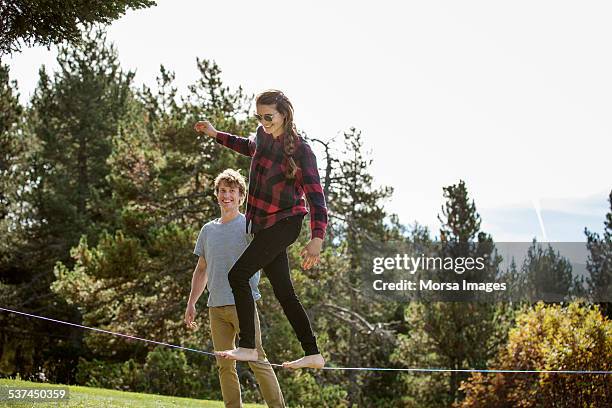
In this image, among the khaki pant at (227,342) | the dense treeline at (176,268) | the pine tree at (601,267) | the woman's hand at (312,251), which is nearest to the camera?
the woman's hand at (312,251)

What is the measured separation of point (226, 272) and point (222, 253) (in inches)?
4.5

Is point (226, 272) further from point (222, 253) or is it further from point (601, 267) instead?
point (601, 267)

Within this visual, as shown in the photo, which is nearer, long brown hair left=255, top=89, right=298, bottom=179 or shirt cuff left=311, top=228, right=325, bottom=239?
shirt cuff left=311, top=228, right=325, bottom=239

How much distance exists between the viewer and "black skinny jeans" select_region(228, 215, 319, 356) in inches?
155

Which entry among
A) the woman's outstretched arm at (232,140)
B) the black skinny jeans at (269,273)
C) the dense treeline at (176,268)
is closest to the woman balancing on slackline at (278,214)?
the black skinny jeans at (269,273)

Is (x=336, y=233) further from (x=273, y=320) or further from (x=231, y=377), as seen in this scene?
(x=231, y=377)

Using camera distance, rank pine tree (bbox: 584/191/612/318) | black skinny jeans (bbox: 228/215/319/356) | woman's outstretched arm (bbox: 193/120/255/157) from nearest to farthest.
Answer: black skinny jeans (bbox: 228/215/319/356) → woman's outstretched arm (bbox: 193/120/255/157) → pine tree (bbox: 584/191/612/318)

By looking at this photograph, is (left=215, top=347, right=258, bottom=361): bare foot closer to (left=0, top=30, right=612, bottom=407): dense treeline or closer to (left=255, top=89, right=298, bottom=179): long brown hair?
(left=255, top=89, right=298, bottom=179): long brown hair

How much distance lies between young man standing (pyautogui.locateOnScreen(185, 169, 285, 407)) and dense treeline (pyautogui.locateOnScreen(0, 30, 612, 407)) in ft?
29.9

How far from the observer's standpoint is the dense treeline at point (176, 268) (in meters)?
15.2

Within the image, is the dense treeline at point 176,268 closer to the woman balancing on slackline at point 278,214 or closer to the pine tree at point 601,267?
the pine tree at point 601,267

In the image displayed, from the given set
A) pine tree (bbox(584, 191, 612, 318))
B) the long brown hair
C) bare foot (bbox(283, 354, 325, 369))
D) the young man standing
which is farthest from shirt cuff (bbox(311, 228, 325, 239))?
pine tree (bbox(584, 191, 612, 318))

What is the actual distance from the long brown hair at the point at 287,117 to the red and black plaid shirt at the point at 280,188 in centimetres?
3

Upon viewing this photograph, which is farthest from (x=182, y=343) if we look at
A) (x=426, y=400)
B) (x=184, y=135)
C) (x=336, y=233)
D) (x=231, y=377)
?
(x=231, y=377)
